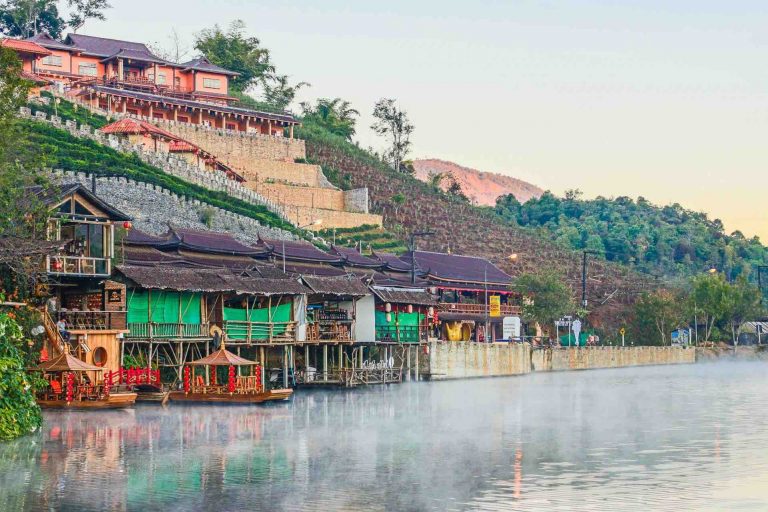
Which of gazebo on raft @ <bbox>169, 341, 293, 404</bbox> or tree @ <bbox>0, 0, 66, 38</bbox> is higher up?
tree @ <bbox>0, 0, 66, 38</bbox>

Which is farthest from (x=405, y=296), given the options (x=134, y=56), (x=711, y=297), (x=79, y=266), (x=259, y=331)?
(x=711, y=297)

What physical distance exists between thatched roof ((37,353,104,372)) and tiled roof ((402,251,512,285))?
49124mm

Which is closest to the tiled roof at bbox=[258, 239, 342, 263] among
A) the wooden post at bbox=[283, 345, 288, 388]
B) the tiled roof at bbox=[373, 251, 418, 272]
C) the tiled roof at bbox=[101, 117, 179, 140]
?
the tiled roof at bbox=[373, 251, 418, 272]

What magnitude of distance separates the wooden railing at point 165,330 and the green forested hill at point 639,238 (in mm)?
98553

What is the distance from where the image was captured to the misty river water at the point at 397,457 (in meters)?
32.5

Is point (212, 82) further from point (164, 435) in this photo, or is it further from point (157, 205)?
point (164, 435)

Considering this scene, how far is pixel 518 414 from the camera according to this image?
57.2 m

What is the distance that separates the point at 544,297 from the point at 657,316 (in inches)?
726

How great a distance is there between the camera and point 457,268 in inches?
4134

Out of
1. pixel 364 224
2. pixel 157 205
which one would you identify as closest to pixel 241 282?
pixel 157 205

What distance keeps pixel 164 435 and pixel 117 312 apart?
12.8 meters

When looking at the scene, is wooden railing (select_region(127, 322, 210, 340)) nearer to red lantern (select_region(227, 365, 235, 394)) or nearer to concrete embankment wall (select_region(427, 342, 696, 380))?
red lantern (select_region(227, 365, 235, 394))

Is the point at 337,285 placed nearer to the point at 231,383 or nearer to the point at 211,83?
the point at 231,383

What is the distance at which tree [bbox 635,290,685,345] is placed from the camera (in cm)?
11681
